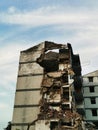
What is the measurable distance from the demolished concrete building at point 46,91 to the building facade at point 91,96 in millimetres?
6218

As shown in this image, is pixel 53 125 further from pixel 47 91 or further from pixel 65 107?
pixel 47 91

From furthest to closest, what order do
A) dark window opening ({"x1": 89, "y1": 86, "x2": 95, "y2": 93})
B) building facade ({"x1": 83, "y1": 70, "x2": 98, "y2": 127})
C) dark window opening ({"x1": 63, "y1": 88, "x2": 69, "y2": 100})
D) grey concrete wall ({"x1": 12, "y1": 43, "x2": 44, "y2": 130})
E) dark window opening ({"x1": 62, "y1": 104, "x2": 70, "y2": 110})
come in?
dark window opening ({"x1": 89, "y1": 86, "x2": 95, "y2": 93})
building facade ({"x1": 83, "y1": 70, "x2": 98, "y2": 127})
grey concrete wall ({"x1": 12, "y1": 43, "x2": 44, "y2": 130})
dark window opening ({"x1": 63, "y1": 88, "x2": 69, "y2": 100})
dark window opening ({"x1": 62, "y1": 104, "x2": 70, "y2": 110})

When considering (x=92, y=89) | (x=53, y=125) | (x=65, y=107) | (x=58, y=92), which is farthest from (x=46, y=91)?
(x=92, y=89)

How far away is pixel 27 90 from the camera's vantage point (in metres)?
36.4

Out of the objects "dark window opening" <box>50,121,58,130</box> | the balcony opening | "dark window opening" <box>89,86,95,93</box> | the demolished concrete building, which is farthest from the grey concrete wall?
"dark window opening" <box>89,86,95,93</box>

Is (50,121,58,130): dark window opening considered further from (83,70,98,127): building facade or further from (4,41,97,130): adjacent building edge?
(83,70,98,127): building facade

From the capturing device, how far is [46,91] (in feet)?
115

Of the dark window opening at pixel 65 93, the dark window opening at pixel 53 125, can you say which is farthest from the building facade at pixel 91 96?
the dark window opening at pixel 53 125

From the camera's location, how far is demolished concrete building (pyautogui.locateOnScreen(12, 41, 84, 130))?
104ft

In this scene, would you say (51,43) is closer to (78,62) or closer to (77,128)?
(78,62)

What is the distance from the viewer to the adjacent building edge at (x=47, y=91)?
104 ft

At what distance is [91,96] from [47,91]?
14454 millimetres

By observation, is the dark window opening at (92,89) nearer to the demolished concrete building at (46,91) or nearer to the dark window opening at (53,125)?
the demolished concrete building at (46,91)

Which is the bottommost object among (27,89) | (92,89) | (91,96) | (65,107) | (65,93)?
(65,107)
